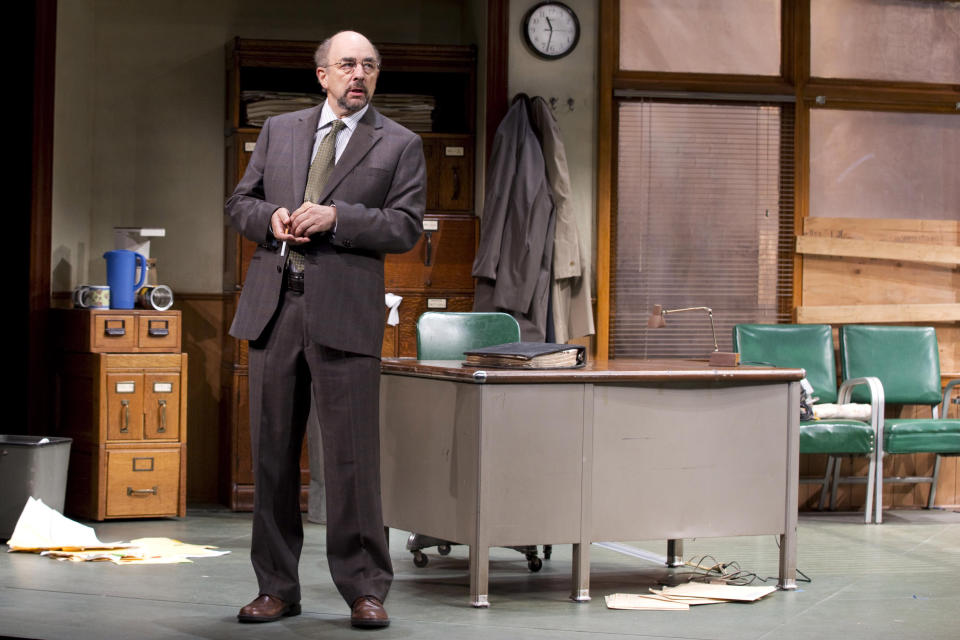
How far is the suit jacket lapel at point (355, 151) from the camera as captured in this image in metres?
3.54

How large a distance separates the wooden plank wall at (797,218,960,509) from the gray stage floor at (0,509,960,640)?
3.95 feet

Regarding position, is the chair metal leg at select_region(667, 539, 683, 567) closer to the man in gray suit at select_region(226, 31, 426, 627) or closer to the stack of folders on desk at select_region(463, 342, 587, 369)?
the stack of folders on desk at select_region(463, 342, 587, 369)

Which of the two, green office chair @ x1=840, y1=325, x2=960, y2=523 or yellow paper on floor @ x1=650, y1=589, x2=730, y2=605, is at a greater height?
green office chair @ x1=840, y1=325, x2=960, y2=523

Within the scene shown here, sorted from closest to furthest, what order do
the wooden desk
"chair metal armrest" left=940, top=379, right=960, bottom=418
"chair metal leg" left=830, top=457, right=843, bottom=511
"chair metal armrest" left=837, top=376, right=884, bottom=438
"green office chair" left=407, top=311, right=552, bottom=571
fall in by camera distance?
the wooden desk, "green office chair" left=407, top=311, right=552, bottom=571, "chair metal armrest" left=837, top=376, right=884, bottom=438, "chair metal leg" left=830, top=457, right=843, bottom=511, "chair metal armrest" left=940, top=379, right=960, bottom=418

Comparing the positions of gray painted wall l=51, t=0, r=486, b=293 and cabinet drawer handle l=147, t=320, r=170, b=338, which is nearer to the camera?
cabinet drawer handle l=147, t=320, r=170, b=338

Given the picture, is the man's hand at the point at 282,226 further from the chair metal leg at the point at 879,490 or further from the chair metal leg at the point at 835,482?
the chair metal leg at the point at 835,482

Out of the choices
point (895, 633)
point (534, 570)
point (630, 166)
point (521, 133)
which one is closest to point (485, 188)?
point (521, 133)

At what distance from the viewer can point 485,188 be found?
6082mm

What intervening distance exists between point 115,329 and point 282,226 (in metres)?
2.50

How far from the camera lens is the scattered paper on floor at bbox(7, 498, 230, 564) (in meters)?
4.64

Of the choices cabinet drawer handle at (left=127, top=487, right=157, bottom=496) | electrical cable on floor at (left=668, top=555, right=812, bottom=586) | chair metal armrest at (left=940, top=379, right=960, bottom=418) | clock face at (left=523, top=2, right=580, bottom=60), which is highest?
clock face at (left=523, top=2, right=580, bottom=60)

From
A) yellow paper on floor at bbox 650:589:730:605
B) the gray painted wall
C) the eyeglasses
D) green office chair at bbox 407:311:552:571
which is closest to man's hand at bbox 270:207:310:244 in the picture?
the eyeglasses

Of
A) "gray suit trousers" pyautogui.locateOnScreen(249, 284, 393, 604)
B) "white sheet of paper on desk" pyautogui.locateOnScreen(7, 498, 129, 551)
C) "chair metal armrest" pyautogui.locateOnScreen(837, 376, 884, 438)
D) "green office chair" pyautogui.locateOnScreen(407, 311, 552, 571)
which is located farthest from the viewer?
"chair metal armrest" pyautogui.locateOnScreen(837, 376, 884, 438)

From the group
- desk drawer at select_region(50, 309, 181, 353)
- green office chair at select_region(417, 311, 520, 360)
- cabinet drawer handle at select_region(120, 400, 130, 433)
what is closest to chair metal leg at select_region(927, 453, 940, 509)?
green office chair at select_region(417, 311, 520, 360)
